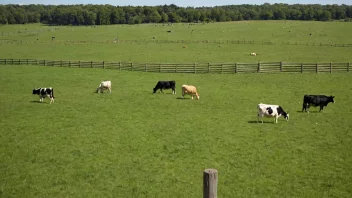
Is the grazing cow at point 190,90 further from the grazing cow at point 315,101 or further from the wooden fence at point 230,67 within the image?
the wooden fence at point 230,67

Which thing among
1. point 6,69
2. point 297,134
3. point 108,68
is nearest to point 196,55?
point 108,68

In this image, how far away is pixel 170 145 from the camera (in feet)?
44.4

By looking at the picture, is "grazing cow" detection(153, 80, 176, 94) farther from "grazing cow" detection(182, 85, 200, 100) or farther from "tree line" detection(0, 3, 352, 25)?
"tree line" detection(0, 3, 352, 25)

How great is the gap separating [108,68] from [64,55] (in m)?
15.8

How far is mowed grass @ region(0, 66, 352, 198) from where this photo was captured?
401 inches

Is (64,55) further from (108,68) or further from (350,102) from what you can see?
(350,102)

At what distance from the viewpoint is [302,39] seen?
215 feet

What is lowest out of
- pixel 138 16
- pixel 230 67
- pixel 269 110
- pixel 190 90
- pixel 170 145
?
pixel 170 145

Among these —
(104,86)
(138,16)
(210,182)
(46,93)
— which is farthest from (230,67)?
(138,16)

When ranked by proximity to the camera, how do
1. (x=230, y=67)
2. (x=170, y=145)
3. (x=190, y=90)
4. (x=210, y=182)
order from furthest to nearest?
(x=230, y=67) < (x=190, y=90) < (x=170, y=145) < (x=210, y=182)

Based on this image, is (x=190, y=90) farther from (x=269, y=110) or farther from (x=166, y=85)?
(x=269, y=110)

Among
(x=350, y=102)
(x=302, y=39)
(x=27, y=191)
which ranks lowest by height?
(x=27, y=191)

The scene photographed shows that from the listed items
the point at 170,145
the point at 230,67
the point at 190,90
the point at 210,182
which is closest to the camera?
the point at 210,182

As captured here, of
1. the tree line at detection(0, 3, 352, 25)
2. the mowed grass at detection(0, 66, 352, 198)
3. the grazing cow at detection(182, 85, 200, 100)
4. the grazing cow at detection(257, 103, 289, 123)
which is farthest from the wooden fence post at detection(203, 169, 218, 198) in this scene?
the tree line at detection(0, 3, 352, 25)
